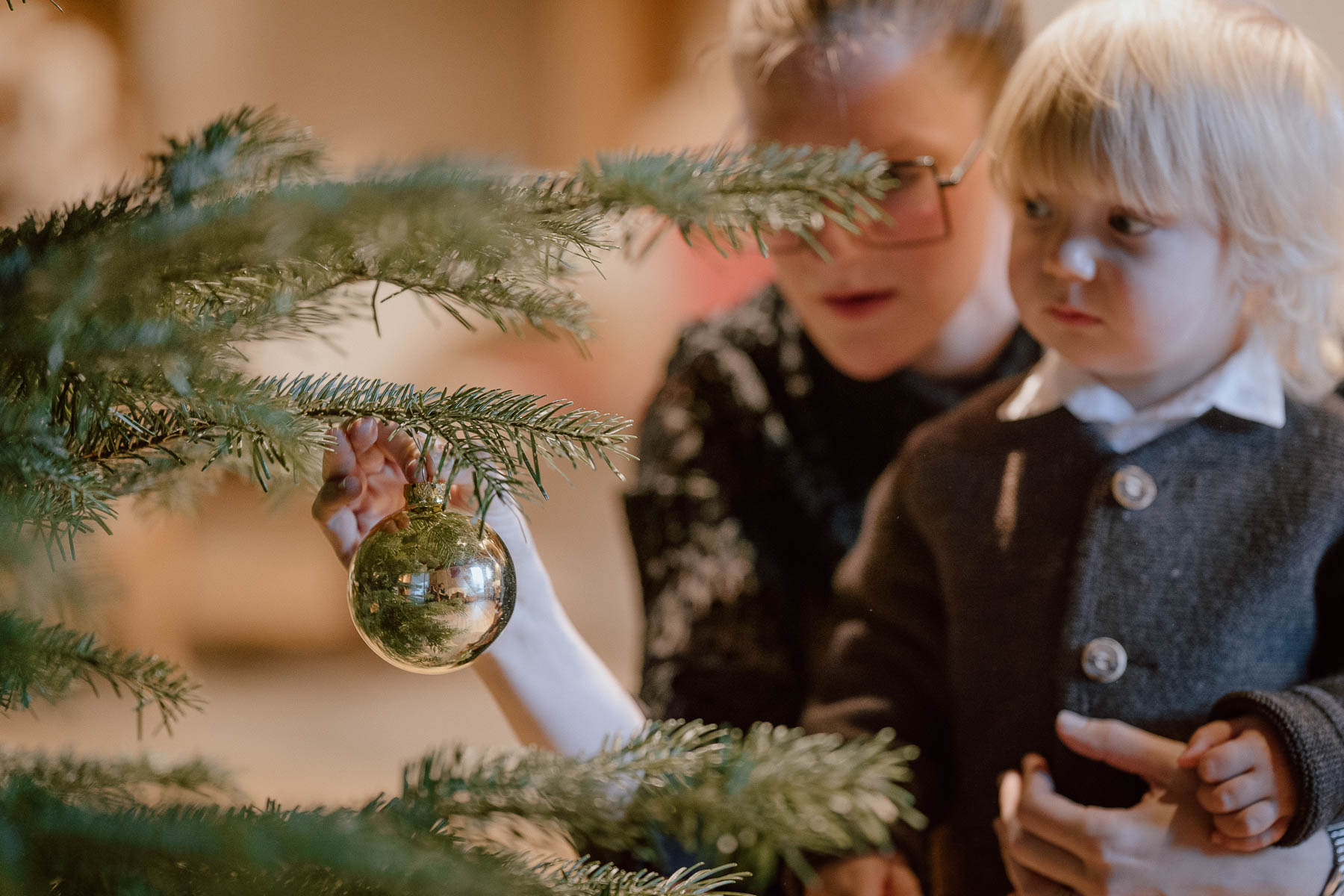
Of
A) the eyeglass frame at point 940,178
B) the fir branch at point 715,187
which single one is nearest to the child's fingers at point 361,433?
the fir branch at point 715,187

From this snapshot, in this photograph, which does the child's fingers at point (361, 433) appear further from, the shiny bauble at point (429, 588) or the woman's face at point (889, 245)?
the woman's face at point (889, 245)

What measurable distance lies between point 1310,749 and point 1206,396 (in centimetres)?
20

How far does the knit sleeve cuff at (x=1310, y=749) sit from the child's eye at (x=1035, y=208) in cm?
29

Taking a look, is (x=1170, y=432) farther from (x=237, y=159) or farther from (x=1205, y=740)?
(x=237, y=159)

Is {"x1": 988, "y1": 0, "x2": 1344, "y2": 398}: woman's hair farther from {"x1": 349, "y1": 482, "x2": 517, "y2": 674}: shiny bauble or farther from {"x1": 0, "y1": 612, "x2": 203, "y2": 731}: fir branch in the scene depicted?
{"x1": 0, "y1": 612, "x2": 203, "y2": 731}: fir branch

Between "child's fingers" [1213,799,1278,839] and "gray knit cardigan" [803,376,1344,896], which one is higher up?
"gray knit cardigan" [803,376,1344,896]

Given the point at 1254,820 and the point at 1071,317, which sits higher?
the point at 1071,317

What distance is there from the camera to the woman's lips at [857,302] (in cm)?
79

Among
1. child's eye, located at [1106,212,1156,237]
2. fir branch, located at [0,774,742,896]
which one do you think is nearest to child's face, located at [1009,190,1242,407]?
child's eye, located at [1106,212,1156,237]

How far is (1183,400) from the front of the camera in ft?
2.05

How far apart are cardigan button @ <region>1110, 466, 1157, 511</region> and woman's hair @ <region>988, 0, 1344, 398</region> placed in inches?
4.3

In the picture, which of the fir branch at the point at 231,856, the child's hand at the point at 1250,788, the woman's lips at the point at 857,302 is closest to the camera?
the fir branch at the point at 231,856

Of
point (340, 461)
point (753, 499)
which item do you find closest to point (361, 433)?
point (340, 461)

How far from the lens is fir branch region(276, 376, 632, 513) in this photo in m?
0.38
